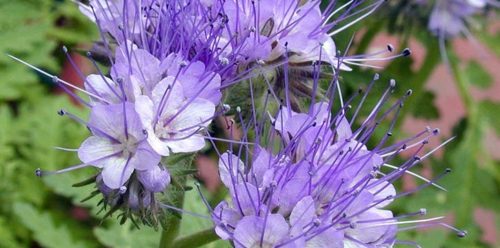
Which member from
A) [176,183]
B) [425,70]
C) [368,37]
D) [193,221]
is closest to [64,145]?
[193,221]

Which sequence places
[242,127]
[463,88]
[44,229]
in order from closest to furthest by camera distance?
[242,127] < [44,229] < [463,88]

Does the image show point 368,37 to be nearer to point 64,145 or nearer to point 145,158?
point 64,145

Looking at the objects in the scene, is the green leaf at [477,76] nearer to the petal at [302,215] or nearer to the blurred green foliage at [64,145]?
the blurred green foliage at [64,145]

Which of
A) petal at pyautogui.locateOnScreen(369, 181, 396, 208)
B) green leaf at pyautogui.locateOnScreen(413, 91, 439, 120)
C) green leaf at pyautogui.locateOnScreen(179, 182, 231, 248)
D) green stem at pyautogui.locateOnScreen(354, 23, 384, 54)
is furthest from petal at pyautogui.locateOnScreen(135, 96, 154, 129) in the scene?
green leaf at pyautogui.locateOnScreen(413, 91, 439, 120)

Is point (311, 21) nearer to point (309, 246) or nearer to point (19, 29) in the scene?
point (309, 246)

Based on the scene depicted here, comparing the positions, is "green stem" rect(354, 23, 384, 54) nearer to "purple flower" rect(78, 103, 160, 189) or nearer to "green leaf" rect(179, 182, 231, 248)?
"green leaf" rect(179, 182, 231, 248)

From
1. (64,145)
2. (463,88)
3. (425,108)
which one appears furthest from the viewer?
(463,88)
